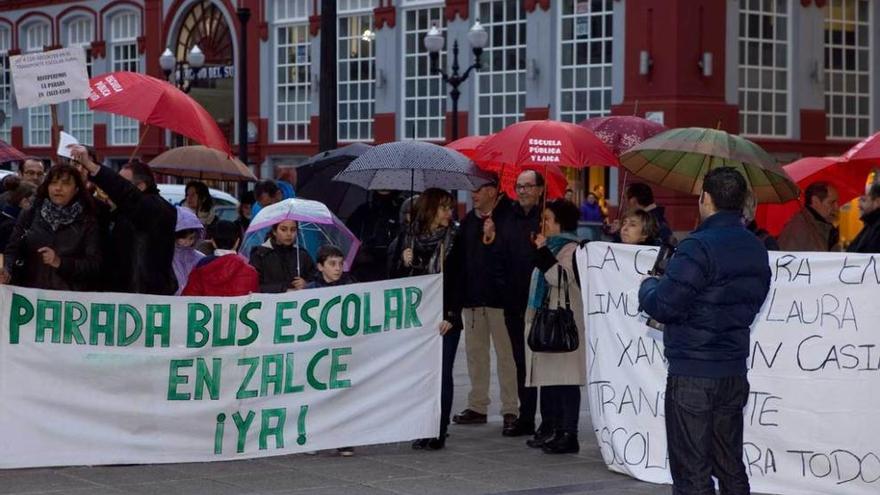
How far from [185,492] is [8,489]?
3.24 feet

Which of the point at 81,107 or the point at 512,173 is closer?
the point at 512,173

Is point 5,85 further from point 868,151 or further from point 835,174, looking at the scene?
point 868,151

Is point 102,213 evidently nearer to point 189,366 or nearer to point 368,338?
point 189,366

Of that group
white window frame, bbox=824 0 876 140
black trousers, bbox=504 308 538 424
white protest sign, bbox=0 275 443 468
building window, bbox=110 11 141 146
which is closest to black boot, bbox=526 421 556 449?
black trousers, bbox=504 308 538 424

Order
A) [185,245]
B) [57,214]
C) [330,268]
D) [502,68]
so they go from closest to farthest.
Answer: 1. [57,214]
2. [330,268]
3. [185,245]
4. [502,68]

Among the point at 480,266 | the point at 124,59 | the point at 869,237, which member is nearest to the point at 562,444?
the point at 480,266

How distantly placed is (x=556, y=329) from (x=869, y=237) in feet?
7.18

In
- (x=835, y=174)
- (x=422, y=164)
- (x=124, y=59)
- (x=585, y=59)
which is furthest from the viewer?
(x=124, y=59)

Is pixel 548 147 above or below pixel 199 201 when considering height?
above

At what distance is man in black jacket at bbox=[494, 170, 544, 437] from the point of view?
11688 mm

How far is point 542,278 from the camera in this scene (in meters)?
11.0

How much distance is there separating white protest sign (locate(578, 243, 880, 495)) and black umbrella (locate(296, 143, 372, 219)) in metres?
5.35

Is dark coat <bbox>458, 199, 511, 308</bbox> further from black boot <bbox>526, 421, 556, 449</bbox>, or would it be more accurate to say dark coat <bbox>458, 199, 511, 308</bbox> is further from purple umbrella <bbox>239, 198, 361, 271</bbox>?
black boot <bbox>526, 421, 556, 449</bbox>

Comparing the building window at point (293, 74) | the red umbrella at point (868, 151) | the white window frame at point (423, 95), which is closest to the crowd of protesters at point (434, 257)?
the red umbrella at point (868, 151)
